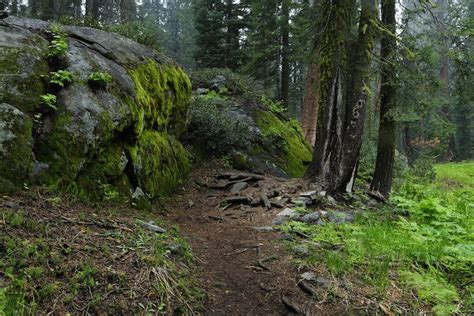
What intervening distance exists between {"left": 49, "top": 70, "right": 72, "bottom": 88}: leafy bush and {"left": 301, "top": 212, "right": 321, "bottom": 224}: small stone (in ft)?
13.3

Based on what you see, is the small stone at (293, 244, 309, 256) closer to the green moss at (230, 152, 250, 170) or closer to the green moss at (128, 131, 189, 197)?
the green moss at (128, 131, 189, 197)

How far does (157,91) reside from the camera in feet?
25.3

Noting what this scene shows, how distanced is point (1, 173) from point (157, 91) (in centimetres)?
413

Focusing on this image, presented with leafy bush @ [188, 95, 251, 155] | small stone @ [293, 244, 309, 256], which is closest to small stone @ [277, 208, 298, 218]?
small stone @ [293, 244, 309, 256]

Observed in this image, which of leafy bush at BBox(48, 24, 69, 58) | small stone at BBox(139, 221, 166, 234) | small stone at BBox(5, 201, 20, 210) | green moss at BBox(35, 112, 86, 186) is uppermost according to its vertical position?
leafy bush at BBox(48, 24, 69, 58)

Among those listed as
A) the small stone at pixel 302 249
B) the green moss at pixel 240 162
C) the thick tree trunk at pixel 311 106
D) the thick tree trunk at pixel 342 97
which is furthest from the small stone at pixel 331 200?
the thick tree trunk at pixel 311 106

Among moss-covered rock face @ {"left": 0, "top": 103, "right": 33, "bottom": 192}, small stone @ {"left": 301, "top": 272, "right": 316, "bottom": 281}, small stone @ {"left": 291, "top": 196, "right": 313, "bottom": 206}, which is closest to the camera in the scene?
small stone @ {"left": 301, "top": 272, "right": 316, "bottom": 281}

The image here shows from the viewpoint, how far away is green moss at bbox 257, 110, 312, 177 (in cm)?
1095

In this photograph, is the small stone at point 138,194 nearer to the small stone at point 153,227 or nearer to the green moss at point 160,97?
the green moss at point 160,97

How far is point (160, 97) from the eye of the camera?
7.80m

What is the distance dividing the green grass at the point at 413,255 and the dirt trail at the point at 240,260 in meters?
0.41

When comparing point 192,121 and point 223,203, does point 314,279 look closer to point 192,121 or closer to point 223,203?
point 223,203

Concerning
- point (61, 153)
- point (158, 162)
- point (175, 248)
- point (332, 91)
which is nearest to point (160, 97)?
point (158, 162)

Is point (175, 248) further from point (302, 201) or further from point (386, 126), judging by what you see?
point (386, 126)
